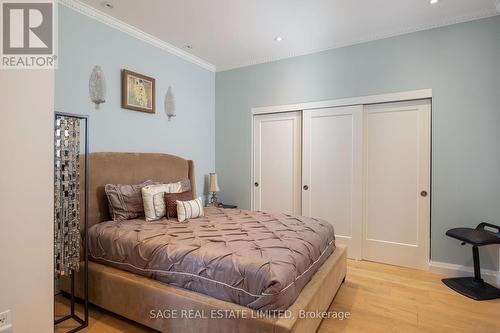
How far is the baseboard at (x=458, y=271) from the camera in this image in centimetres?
275

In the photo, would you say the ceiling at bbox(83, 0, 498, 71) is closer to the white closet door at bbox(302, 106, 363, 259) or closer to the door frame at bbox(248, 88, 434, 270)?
the door frame at bbox(248, 88, 434, 270)

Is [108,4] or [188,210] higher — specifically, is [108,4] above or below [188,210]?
above

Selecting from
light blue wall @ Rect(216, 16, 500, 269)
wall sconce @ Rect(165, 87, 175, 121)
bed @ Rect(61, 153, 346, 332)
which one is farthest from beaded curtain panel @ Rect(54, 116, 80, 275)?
light blue wall @ Rect(216, 16, 500, 269)

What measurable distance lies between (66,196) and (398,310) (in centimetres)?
290

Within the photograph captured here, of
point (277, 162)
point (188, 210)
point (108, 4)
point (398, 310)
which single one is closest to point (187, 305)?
point (188, 210)

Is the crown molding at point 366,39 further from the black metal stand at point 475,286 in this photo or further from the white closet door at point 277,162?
the black metal stand at point 475,286

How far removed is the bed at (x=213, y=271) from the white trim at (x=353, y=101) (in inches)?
68.2

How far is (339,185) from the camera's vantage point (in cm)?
363

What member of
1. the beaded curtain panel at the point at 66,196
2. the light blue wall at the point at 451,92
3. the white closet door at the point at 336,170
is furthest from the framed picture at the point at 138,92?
the light blue wall at the point at 451,92

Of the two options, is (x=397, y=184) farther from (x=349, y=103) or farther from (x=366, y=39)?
(x=366, y=39)

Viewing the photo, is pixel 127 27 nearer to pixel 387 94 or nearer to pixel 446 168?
pixel 387 94

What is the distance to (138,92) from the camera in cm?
328

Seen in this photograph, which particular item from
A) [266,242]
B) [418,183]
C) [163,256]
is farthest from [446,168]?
[163,256]

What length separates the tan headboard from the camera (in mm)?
2727
